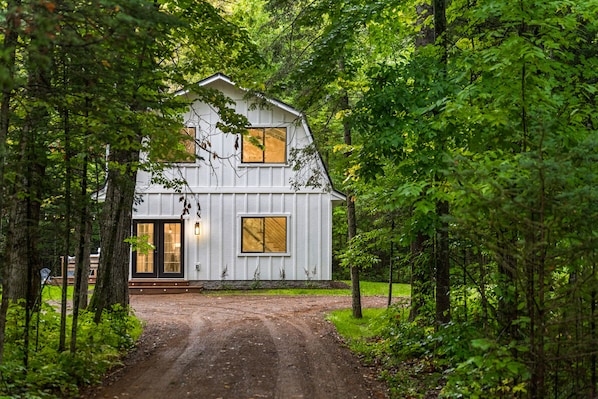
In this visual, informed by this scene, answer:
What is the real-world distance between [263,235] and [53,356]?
14320mm

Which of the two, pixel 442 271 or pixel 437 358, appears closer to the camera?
pixel 442 271

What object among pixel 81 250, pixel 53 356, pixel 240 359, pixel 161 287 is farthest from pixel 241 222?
pixel 53 356

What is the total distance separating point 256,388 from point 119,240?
589 cm

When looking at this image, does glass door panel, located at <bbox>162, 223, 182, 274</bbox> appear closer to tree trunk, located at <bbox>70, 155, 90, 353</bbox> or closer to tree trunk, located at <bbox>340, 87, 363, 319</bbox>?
tree trunk, located at <bbox>340, 87, 363, 319</bbox>

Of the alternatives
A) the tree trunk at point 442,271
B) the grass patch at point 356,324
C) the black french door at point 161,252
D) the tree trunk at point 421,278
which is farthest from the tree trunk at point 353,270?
the black french door at point 161,252

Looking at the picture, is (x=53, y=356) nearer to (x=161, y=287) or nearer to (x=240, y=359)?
(x=240, y=359)

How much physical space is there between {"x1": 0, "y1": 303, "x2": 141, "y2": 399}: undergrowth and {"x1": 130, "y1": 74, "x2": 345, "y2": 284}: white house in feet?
36.5

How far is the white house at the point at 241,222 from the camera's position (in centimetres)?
2212

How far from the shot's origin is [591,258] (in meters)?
4.40

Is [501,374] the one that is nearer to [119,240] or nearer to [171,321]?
[119,240]

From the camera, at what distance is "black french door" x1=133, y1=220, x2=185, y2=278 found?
2217 centimetres

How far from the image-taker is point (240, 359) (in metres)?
9.84

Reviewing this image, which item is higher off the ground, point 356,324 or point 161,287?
point 161,287

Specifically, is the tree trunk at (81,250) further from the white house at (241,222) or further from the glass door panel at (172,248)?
the glass door panel at (172,248)
